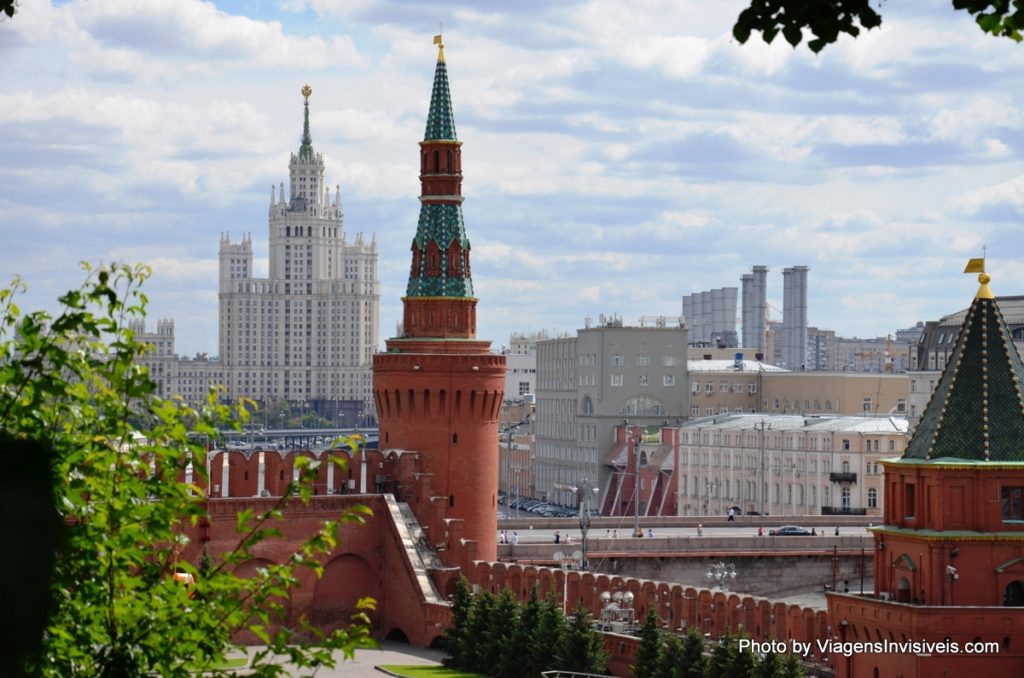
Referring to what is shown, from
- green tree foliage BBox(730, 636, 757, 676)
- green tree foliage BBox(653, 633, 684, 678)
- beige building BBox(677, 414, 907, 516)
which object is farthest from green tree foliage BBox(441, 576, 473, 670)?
beige building BBox(677, 414, 907, 516)

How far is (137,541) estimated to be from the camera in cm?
2023

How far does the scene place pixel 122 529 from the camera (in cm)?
1938

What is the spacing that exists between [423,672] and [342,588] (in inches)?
308

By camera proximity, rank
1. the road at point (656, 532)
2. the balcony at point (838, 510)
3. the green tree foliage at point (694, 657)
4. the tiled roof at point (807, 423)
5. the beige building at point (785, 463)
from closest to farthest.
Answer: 1. the green tree foliage at point (694, 657)
2. the road at point (656, 532)
3. the balcony at point (838, 510)
4. the beige building at point (785, 463)
5. the tiled roof at point (807, 423)

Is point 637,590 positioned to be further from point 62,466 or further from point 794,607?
point 62,466

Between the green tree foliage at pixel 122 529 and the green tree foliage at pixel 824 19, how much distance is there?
23.5ft

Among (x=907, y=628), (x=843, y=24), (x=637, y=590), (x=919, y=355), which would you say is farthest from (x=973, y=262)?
(x=919, y=355)

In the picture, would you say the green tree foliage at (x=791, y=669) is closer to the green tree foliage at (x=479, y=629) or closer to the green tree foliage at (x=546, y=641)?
the green tree foliage at (x=546, y=641)

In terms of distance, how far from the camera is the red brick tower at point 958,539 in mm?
47469

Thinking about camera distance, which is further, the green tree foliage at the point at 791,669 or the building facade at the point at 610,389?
the building facade at the point at 610,389

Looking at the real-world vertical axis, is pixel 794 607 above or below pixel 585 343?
below

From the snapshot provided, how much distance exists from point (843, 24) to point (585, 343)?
14598 cm

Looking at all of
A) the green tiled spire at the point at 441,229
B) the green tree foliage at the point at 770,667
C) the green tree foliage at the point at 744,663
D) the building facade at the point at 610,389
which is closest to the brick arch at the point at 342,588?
the green tiled spire at the point at 441,229

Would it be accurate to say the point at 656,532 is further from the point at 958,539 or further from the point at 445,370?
the point at 958,539
